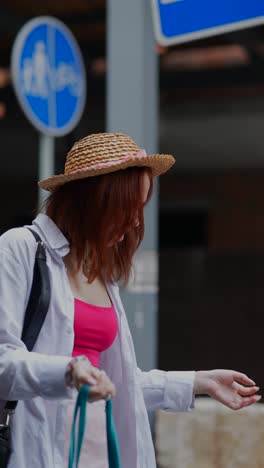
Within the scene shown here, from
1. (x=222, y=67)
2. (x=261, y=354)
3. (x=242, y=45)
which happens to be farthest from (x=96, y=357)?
(x=222, y=67)

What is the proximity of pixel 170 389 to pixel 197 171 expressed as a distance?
34.0ft

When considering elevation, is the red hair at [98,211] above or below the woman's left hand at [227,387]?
above

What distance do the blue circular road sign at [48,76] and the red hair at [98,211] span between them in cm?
443

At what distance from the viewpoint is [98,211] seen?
7.87ft

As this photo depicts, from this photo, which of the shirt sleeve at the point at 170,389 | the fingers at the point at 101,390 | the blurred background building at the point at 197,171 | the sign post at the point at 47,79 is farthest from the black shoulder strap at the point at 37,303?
the blurred background building at the point at 197,171

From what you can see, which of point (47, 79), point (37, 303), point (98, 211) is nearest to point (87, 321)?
point (37, 303)

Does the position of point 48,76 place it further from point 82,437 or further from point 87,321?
point 82,437

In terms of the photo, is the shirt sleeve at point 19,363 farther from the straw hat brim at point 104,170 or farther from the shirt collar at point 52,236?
the straw hat brim at point 104,170

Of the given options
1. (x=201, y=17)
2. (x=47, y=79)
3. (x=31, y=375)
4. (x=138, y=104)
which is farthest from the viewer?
(x=47, y=79)

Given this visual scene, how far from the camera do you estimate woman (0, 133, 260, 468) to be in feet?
7.14

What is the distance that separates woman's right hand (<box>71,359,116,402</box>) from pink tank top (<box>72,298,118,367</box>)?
11.7 inches

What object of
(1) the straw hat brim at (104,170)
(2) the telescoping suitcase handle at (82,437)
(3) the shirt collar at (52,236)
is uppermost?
(1) the straw hat brim at (104,170)

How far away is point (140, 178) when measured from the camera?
242 centimetres

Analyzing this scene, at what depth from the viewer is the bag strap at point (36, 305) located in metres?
2.25
